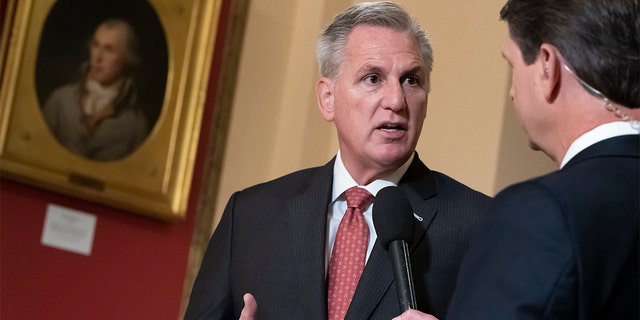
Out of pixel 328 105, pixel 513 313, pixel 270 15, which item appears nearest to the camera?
pixel 513 313

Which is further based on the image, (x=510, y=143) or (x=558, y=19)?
(x=510, y=143)

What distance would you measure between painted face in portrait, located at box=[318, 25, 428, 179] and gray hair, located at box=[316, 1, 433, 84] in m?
0.02

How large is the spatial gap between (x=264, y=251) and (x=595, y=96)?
137 centimetres

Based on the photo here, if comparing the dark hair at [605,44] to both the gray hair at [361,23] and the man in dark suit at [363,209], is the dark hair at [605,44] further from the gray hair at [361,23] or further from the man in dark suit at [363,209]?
the gray hair at [361,23]

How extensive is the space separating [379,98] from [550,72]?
119 centimetres

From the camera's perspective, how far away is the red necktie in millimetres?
3025

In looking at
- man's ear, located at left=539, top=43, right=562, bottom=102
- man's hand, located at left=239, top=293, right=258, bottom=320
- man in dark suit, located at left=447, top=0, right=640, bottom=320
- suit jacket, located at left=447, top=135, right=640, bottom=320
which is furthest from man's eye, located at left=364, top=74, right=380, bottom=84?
suit jacket, located at left=447, top=135, right=640, bottom=320

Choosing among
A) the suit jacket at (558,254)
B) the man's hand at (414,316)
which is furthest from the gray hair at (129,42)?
the suit jacket at (558,254)

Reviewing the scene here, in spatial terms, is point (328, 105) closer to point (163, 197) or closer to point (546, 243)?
point (546, 243)

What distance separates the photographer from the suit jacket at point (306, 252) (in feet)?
9.78

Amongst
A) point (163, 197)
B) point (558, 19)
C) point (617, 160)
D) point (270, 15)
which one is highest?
point (270, 15)

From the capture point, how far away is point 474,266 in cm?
202

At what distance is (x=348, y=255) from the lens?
3.08 m

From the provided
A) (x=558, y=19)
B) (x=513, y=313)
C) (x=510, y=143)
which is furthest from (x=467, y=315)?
(x=510, y=143)
